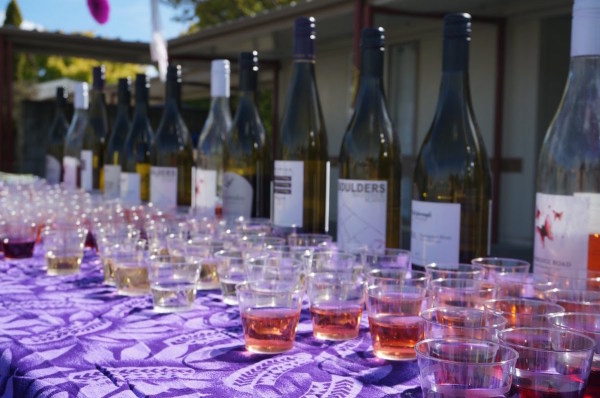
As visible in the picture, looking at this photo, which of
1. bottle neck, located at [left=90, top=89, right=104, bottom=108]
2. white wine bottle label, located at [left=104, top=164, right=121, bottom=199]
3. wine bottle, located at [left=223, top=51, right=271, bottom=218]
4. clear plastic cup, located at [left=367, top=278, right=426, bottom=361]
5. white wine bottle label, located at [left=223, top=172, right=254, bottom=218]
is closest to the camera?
clear plastic cup, located at [left=367, top=278, right=426, bottom=361]

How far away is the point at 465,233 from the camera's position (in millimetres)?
1432

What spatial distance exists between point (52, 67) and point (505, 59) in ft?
114

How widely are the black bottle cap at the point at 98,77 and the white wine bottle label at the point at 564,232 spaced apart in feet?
7.23

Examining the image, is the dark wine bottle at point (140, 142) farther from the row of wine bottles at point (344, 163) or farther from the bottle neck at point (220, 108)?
the bottle neck at point (220, 108)

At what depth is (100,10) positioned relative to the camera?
220 cm

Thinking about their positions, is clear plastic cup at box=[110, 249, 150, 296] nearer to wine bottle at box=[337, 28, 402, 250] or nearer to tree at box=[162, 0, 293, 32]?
wine bottle at box=[337, 28, 402, 250]

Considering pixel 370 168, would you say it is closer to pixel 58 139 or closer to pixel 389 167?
pixel 389 167

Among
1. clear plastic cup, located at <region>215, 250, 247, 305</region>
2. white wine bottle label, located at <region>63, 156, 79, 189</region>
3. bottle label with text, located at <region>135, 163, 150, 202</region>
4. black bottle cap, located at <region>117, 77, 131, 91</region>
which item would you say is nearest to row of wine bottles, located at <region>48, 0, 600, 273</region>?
bottle label with text, located at <region>135, 163, 150, 202</region>

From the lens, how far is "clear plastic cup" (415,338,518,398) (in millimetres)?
644

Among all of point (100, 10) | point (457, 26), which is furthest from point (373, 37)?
point (100, 10)

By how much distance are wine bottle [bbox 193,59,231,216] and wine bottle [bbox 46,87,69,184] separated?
1.64 m

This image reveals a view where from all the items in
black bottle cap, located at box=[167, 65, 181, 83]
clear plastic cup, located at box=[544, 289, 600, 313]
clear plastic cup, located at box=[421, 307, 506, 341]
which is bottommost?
clear plastic cup, located at box=[421, 307, 506, 341]

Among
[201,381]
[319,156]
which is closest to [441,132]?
[319,156]

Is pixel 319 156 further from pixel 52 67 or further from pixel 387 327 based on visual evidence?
pixel 52 67
